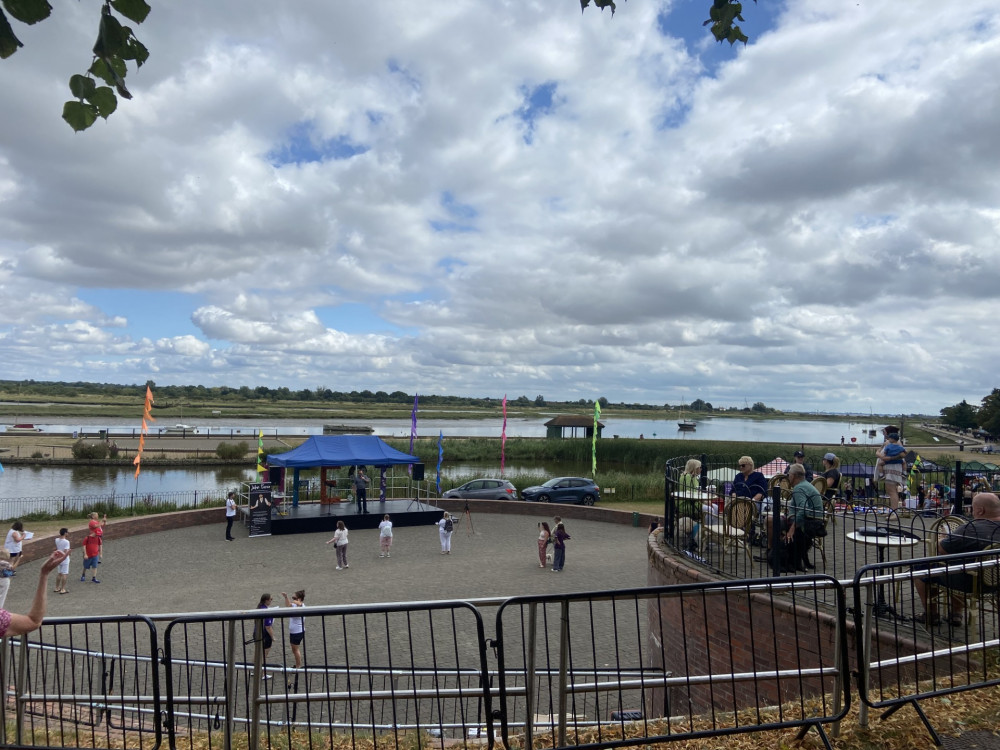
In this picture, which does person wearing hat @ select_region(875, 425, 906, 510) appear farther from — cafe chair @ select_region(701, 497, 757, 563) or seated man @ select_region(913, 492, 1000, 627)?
seated man @ select_region(913, 492, 1000, 627)

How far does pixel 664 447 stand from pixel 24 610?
149 feet

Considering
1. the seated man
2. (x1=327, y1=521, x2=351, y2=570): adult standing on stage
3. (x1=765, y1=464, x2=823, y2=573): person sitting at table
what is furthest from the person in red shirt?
the seated man

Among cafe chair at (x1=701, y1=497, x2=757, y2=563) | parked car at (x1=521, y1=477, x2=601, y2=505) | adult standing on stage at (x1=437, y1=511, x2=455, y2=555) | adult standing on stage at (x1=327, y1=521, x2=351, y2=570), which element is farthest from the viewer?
parked car at (x1=521, y1=477, x2=601, y2=505)

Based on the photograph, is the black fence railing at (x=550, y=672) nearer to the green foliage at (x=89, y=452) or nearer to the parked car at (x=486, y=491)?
the parked car at (x=486, y=491)

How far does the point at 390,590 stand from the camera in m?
13.7

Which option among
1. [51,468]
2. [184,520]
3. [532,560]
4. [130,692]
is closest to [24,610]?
[130,692]

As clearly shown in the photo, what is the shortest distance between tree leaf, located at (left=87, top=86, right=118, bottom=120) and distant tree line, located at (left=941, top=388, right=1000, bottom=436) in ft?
269

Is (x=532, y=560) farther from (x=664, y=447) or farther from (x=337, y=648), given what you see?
(x=664, y=447)

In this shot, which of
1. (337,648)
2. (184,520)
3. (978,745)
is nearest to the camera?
(978,745)

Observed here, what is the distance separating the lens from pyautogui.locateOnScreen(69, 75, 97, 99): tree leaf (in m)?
2.87

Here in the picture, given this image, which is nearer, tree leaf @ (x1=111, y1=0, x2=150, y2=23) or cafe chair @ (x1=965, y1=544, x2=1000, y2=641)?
tree leaf @ (x1=111, y1=0, x2=150, y2=23)

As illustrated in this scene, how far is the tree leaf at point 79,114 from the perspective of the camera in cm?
287

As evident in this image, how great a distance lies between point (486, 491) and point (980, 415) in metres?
75.5

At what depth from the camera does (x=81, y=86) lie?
2.88 m
